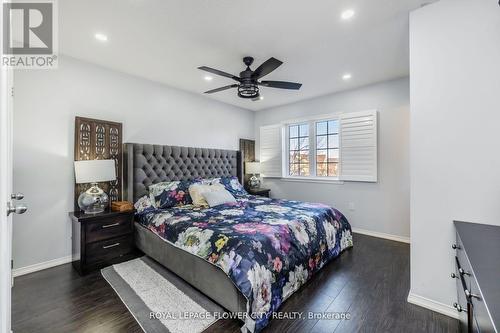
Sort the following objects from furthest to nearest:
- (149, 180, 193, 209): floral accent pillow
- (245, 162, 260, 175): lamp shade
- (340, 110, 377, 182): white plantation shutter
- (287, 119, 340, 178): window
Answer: (245, 162, 260, 175): lamp shade → (287, 119, 340, 178): window → (340, 110, 377, 182): white plantation shutter → (149, 180, 193, 209): floral accent pillow

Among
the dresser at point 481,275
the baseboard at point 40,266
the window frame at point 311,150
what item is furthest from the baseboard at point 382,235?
the baseboard at point 40,266

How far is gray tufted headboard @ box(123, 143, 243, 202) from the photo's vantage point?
3328 millimetres

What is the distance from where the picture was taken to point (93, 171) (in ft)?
9.00

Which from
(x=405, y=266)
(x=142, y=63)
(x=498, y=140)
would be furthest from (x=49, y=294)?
(x=498, y=140)

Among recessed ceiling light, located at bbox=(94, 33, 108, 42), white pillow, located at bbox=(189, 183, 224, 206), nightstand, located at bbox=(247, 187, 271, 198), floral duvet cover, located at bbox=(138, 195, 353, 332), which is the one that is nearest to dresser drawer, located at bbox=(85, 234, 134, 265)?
floral duvet cover, located at bbox=(138, 195, 353, 332)

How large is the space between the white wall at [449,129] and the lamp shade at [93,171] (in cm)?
338

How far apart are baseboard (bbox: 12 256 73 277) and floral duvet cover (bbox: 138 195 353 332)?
102 cm

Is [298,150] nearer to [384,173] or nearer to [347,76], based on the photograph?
[384,173]

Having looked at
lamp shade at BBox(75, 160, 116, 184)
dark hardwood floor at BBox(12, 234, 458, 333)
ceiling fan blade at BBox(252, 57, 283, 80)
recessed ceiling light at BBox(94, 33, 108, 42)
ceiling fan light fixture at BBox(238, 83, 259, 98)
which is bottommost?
dark hardwood floor at BBox(12, 234, 458, 333)

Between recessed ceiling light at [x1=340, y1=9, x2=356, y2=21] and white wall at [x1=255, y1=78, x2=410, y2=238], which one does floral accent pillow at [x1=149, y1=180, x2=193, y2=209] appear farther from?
recessed ceiling light at [x1=340, y1=9, x2=356, y2=21]

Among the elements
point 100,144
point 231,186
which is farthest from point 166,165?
point 231,186

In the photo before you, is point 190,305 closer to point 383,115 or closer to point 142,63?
point 142,63

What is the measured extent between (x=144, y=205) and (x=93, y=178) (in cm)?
74

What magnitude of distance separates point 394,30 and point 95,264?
422 centimetres
